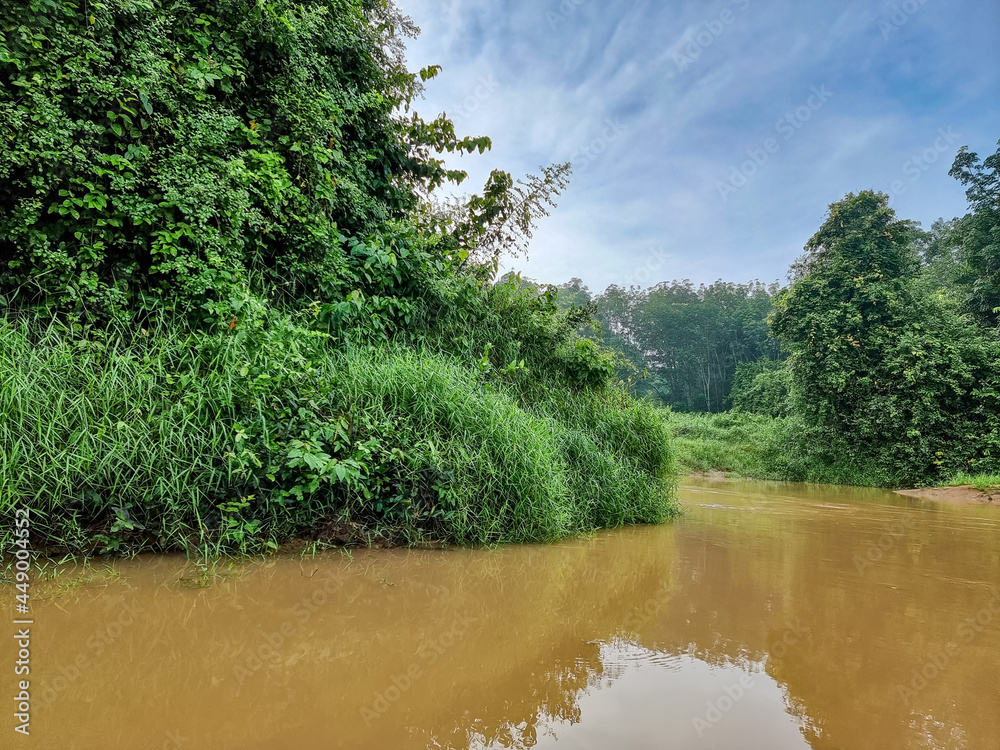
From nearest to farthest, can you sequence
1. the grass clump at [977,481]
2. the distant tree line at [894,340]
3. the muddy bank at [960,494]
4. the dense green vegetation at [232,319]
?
the dense green vegetation at [232,319] < the muddy bank at [960,494] < the grass clump at [977,481] < the distant tree line at [894,340]

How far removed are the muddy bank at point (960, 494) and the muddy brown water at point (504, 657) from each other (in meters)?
8.82

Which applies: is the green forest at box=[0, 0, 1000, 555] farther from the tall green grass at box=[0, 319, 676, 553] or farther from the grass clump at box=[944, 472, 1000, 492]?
the grass clump at box=[944, 472, 1000, 492]

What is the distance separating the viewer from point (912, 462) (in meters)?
12.9

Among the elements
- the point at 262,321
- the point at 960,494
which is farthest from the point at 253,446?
the point at 960,494

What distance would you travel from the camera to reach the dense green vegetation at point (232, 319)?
305 cm

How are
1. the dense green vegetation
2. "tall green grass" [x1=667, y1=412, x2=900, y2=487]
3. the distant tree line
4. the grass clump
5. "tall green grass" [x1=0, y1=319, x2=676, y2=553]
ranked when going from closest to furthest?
"tall green grass" [x1=0, y1=319, x2=676, y2=553] < the dense green vegetation < the grass clump < the distant tree line < "tall green grass" [x1=667, y1=412, x2=900, y2=487]

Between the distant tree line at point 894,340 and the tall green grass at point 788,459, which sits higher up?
the distant tree line at point 894,340

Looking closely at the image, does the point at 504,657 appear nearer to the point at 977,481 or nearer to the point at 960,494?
the point at 960,494

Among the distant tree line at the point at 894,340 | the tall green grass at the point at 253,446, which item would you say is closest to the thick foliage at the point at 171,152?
the tall green grass at the point at 253,446

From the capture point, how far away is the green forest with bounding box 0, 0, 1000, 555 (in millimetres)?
3094

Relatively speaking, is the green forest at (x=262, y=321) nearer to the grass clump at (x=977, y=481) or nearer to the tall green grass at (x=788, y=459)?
the grass clump at (x=977, y=481)

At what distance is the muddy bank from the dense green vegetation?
8546mm

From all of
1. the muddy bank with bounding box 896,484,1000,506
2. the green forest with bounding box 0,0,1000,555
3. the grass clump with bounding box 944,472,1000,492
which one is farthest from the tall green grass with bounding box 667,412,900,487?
the green forest with bounding box 0,0,1000,555

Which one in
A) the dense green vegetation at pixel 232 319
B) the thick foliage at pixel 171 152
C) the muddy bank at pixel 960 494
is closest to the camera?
the dense green vegetation at pixel 232 319
